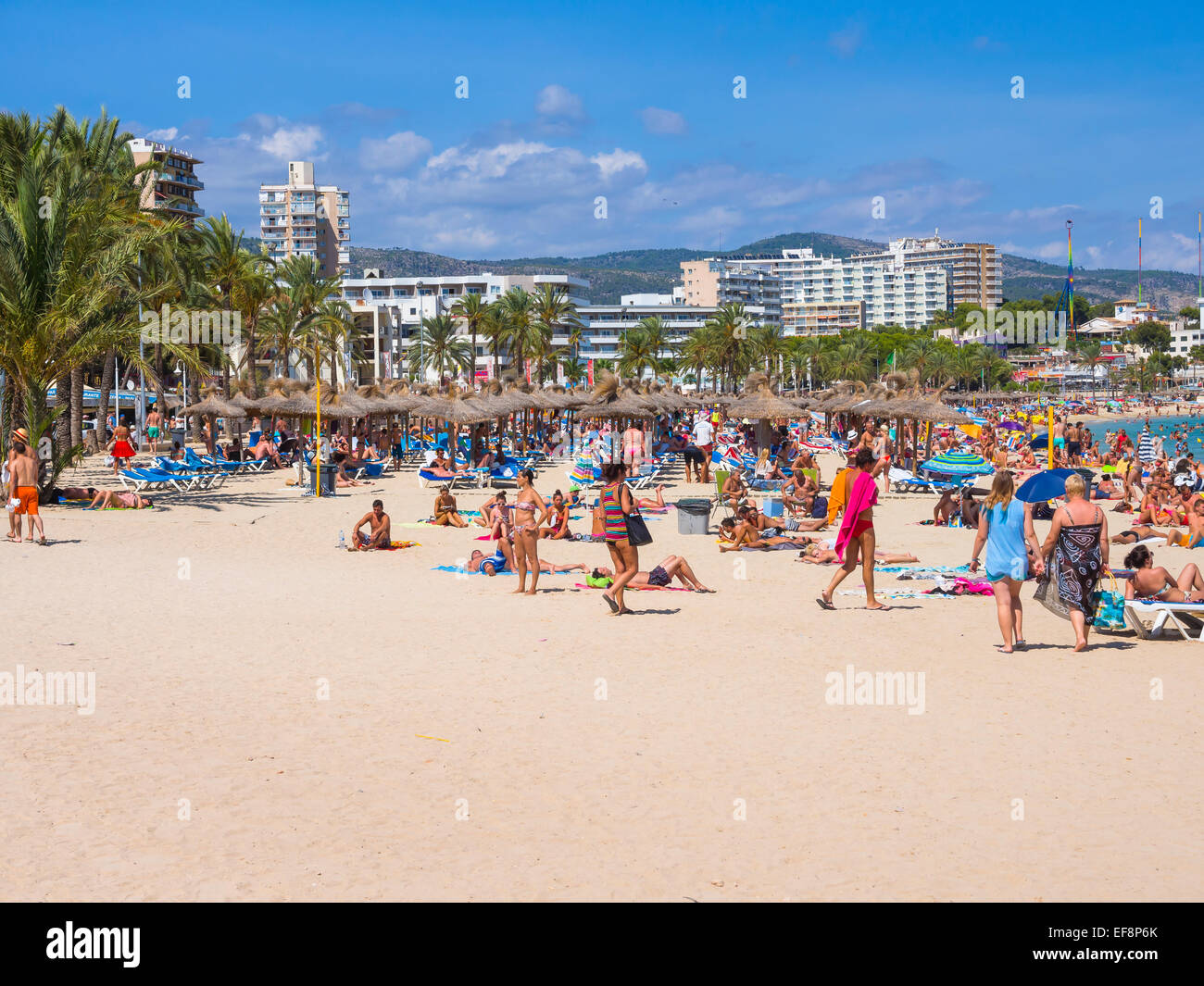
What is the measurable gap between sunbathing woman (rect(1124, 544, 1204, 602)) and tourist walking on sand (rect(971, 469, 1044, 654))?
178 cm

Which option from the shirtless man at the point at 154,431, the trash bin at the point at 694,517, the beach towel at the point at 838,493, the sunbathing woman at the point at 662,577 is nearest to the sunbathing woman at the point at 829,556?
the beach towel at the point at 838,493

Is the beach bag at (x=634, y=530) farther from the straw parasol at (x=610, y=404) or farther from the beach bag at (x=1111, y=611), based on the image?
the straw parasol at (x=610, y=404)

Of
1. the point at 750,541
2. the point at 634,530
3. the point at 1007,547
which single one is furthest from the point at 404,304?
the point at 1007,547

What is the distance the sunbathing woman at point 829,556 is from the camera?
1432 centimetres

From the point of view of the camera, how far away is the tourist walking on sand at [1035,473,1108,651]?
888 centimetres

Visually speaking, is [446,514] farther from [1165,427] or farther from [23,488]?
[1165,427]

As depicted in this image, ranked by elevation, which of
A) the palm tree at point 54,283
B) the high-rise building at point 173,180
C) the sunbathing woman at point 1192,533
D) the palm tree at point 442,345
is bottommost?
the sunbathing woman at point 1192,533

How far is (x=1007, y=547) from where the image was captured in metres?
8.99

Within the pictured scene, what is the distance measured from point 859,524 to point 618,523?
214 cm

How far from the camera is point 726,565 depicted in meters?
14.4

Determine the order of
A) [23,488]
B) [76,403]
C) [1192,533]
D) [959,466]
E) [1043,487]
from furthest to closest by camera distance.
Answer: [76,403] → [959,466] → [1192,533] → [23,488] → [1043,487]

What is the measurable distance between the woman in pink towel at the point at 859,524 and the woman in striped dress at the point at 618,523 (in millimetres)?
1858

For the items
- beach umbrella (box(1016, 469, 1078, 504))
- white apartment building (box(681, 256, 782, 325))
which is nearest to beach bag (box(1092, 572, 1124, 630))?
beach umbrella (box(1016, 469, 1078, 504))
